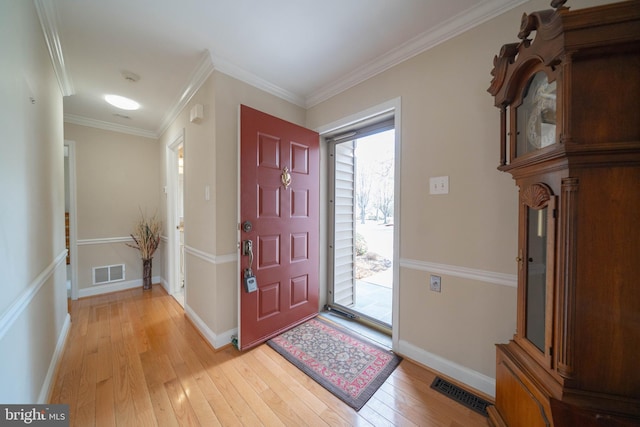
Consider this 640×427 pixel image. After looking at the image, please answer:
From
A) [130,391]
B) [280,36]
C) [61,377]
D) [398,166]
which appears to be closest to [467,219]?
[398,166]

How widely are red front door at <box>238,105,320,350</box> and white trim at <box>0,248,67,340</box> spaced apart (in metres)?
1.12

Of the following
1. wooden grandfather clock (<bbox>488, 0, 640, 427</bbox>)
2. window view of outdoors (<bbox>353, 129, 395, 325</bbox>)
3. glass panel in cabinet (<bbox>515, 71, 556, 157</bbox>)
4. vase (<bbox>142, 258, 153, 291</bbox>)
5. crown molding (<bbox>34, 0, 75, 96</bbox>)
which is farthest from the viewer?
vase (<bbox>142, 258, 153, 291</bbox>)

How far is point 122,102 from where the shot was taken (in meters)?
2.56

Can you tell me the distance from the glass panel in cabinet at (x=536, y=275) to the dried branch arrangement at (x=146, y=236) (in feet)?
13.9

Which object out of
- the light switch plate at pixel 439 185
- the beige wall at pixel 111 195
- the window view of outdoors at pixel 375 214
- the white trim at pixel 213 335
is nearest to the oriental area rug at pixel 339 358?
the white trim at pixel 213 335

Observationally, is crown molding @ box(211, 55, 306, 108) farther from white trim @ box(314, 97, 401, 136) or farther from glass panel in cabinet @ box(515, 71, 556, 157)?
glass panel in cabinet @ box(515, 71, 556, 157)

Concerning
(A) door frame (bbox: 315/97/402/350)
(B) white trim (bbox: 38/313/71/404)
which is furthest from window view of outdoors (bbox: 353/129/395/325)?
(B) white trim (bbox: 38/313/71/404)

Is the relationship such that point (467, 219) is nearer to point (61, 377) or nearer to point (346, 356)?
point (346, 356)

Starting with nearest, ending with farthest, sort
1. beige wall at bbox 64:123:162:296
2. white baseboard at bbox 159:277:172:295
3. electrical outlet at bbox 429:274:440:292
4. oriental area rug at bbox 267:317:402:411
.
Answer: oriental area rug at bbox 267:317:402:411, electrical outlet at bbox 429:274:440:292, beige wall at bbox 64:123:162:296, white baseboard at bbox 159:277:172:295

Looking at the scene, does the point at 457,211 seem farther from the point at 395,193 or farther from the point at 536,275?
the point at 536,275

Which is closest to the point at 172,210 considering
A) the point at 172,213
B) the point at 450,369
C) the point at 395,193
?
the point at 172,213

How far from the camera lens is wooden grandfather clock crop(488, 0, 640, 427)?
753mm

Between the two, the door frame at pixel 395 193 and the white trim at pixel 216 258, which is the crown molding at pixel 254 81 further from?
the white trim at pixel 216 258

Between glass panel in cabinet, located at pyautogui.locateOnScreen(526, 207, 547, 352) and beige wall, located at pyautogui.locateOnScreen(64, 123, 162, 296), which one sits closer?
glass panel in cabinet, located at pyautogui.locateOnScreen(526, 207, 547, 352)
